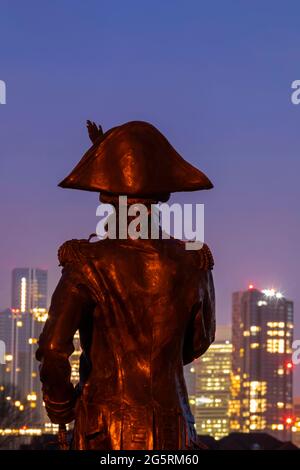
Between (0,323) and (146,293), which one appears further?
(0,323)

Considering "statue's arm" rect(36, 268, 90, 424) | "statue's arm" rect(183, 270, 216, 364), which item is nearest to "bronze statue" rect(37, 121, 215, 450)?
"statue's arm" rect(36, 268, 90, 424)

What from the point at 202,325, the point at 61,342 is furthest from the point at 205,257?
the point at 61,342

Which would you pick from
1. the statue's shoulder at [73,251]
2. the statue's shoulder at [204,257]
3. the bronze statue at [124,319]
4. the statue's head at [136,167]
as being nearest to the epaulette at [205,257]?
the statue's shoulder at [204,257]

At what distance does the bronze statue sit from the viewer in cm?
1527

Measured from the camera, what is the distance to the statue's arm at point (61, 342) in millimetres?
15273

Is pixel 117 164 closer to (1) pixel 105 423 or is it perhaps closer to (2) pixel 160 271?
(2) pixel 160 271

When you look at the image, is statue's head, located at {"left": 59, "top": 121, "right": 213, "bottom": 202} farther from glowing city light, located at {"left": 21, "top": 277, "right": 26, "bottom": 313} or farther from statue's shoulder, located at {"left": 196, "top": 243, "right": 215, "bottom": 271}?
glowing city light, located at {"left": 21, "top": 277, "right": 26, "bottom": 313}

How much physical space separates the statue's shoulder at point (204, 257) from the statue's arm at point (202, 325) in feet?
0.27

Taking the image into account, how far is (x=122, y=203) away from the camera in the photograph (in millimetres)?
15383

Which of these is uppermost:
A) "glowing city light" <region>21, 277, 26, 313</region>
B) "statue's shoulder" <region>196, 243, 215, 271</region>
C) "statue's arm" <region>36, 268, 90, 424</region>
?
"glowing city light" <region>21, 277, 26, 313</region>

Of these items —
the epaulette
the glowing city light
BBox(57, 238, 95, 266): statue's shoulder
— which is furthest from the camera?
the glowing city light

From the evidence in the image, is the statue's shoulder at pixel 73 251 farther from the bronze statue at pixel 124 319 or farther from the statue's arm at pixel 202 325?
the statue's arm at pixel 202 325
